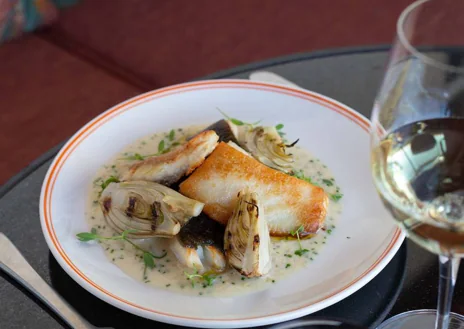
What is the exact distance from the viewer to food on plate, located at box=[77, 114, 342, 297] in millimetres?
976

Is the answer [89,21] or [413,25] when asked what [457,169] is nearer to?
[413,25]

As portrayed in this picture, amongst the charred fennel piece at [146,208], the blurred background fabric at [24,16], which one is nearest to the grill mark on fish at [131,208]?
the charred fennel piece at [146,208]

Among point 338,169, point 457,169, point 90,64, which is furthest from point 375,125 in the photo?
point 90,64

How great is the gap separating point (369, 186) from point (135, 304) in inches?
18.7

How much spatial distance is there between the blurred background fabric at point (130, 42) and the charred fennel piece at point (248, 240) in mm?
1208

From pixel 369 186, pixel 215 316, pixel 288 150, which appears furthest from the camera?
pixel 288 150

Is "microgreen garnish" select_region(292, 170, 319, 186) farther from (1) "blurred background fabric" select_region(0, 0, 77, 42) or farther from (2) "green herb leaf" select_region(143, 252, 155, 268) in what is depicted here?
(1) "blurred background fabric" select_region(0, 0, 77, 42)

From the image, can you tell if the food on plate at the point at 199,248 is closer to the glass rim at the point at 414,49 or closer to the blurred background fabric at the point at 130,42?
the glass rim at the point at 414,49

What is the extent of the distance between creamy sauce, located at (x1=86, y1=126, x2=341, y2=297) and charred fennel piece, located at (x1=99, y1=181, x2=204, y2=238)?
29mm


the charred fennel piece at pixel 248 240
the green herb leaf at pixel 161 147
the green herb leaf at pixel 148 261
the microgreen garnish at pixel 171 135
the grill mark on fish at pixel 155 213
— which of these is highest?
the charred fennel piece at pixel 248 240

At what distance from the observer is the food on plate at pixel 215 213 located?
3.20 ft

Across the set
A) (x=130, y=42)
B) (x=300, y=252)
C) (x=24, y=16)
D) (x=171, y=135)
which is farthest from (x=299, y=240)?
(x=24, y=16)

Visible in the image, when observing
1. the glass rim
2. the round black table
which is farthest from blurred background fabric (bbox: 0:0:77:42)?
the glass rim

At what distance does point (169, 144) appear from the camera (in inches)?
50.6
